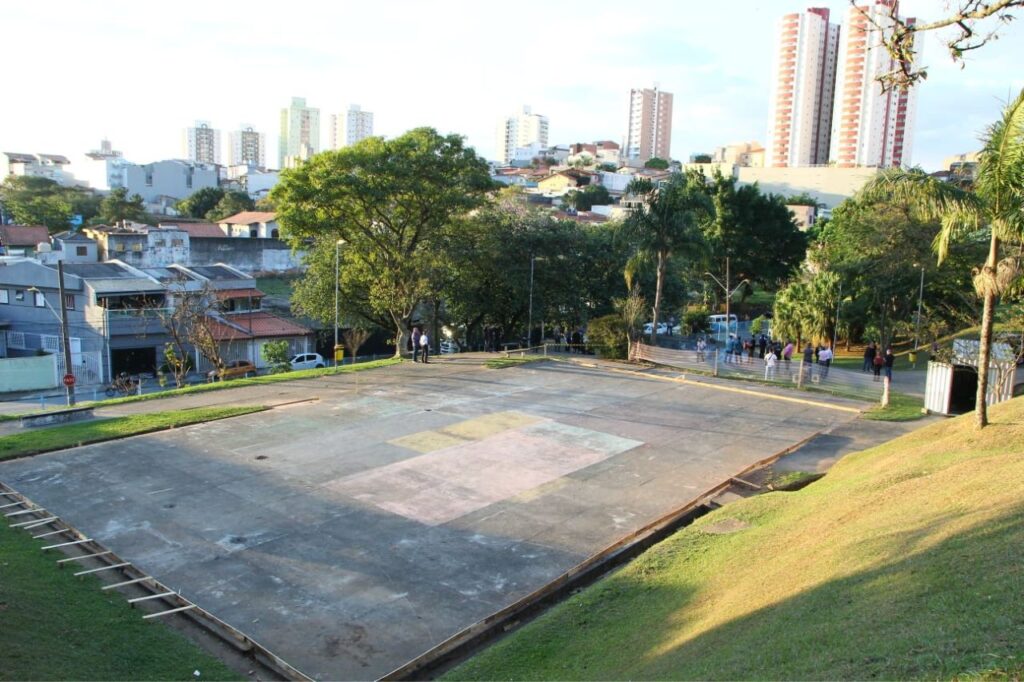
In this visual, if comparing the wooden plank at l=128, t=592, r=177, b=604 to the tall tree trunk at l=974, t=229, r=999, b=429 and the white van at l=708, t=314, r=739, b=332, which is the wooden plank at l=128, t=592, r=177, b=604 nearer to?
the tall tree trunk at l=974, t=229, r=999, b=429

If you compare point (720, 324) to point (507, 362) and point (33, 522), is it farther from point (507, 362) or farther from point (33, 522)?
point (33, 522)

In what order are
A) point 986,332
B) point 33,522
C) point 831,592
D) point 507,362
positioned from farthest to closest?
point 507,362 < point 986,332 < point 33,522 < point 831,592

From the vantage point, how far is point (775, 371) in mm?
24859

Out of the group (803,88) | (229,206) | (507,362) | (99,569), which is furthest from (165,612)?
(803,88)

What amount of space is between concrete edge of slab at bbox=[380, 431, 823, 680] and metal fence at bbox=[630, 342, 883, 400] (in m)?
10.0

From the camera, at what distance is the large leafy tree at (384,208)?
28.9m

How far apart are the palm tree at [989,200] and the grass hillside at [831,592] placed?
2.34 meters

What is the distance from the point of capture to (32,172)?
341 ft

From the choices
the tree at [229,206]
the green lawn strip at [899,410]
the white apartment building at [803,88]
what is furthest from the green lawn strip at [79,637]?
the white apartment building at [803,88]

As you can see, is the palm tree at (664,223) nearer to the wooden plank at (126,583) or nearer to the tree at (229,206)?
the wooden plank at (126,583)

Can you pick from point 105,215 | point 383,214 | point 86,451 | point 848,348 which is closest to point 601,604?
point 86,451

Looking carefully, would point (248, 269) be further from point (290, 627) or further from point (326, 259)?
point (290, 627)

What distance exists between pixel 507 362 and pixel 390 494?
44.9 ft

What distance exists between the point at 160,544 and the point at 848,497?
34.4 ft
